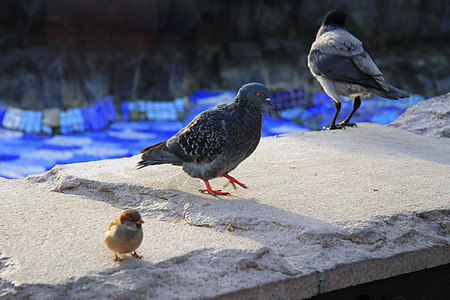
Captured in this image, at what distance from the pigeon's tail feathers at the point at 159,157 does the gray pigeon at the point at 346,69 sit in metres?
2.42

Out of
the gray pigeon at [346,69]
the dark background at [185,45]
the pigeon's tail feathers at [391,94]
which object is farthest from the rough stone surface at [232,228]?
the dark background at [185,45]

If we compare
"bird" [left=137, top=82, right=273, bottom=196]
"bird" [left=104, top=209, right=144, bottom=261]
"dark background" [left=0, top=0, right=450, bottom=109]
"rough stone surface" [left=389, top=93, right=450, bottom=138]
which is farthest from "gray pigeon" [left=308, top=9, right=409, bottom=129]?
"dark background" [left=0, top=0, right=450, bottom=109]

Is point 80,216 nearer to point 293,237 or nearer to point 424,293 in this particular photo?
point 293,237

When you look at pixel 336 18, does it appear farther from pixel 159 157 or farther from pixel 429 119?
pixel 159 157

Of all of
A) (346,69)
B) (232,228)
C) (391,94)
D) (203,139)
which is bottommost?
(232,228)

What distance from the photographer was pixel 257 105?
9.89 ft

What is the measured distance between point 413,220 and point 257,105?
44.7 inches

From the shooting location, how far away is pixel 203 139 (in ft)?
9.89

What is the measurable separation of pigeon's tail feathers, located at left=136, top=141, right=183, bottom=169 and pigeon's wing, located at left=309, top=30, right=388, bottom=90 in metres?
2.41

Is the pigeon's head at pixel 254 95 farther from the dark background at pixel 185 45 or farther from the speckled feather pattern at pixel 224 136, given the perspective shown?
the dark background at pixel 185 45

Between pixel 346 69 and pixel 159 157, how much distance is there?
2513 millimetres

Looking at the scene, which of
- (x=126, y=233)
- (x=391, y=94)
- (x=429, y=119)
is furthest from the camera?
(x=429, y=119)

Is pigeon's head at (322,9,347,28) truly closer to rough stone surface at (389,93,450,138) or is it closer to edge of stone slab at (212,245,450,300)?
rough stone surface at (389,93,450,138)

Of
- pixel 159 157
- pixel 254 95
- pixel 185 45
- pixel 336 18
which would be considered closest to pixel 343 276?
pixel 254 95
